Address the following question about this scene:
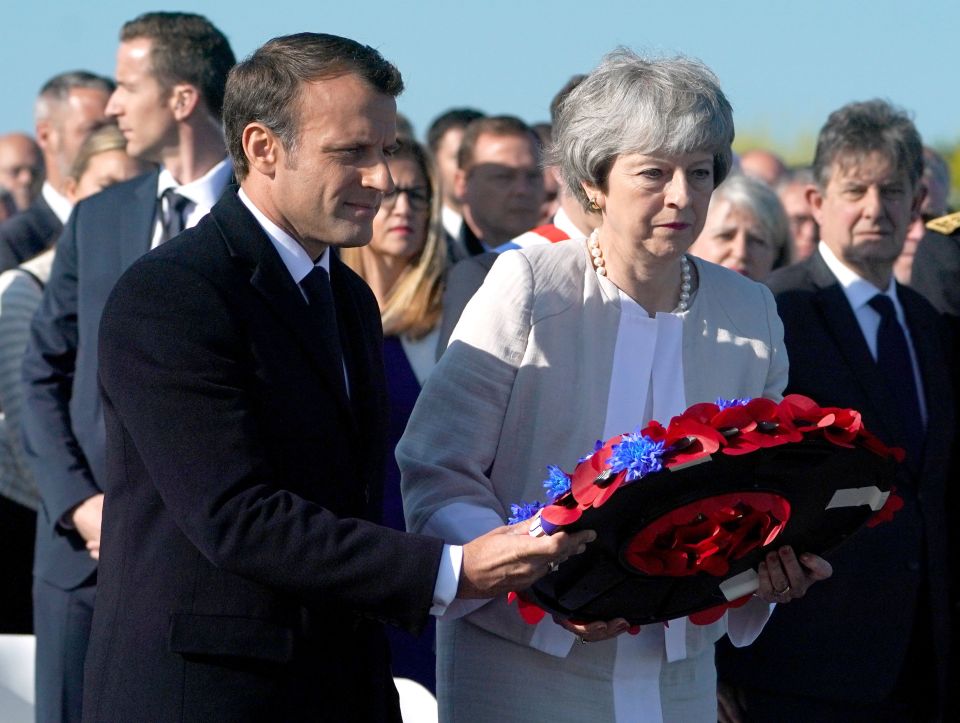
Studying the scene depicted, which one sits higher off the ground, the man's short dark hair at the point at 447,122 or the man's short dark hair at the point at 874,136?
the man's short dark hair at the point at 447,122

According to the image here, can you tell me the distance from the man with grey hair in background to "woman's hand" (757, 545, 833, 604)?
5142mm

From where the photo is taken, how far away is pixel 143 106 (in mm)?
5016

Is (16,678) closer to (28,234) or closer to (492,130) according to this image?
(28,234)

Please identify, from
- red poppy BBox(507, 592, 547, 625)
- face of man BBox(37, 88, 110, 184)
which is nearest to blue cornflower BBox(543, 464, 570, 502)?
red poppy BBox(507, 592, 547, 625)

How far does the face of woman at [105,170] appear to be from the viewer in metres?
6.37

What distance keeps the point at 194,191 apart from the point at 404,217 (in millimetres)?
1042

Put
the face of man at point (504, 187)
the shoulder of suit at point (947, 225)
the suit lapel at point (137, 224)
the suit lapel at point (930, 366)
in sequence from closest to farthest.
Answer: the suit lapel at point (137, 224) < the suit lapel at point (930, 366) < the shoulder of suit at point (947, 225) < the face of man at point (504, 187)

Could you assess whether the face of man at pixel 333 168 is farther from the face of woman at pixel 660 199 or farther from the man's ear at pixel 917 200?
the man's ear at pixel 917 200

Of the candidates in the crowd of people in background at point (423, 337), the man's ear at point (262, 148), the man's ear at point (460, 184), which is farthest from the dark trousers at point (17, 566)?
the man's ear at point (262, 148)

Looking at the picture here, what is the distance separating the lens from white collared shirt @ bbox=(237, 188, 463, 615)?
2756mm

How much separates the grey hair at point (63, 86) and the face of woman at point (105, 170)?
2.40m

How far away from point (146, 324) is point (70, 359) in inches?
88.1

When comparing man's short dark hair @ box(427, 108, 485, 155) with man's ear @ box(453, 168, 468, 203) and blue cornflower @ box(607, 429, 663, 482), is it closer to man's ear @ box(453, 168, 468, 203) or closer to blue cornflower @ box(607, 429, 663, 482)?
man's ear @ box(453, 168, 468, 203)

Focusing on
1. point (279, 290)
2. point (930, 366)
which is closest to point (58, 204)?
point (930, 366)
